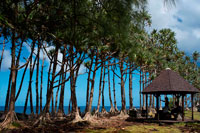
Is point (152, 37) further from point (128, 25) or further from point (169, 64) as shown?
point (128, 25)

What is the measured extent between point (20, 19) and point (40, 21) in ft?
2.97

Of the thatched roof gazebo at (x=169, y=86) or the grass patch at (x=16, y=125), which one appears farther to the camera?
the thatched roof gazebo at (x=169, y=86)

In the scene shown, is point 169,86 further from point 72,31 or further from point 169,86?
point 72,31

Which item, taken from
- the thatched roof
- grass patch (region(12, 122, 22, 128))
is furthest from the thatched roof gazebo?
grass patch (region(12, 122, 22, 128))

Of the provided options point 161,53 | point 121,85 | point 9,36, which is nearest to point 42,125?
point 9,36

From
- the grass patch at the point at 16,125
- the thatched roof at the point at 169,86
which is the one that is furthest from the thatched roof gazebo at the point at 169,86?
the grass patch at the point at 16,125

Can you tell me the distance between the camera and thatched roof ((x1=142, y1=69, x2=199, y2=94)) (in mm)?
12906

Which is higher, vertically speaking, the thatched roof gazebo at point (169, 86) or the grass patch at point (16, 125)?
the thatched roof gazebo at point (169, 86)

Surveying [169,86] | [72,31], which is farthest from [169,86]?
[72,31]

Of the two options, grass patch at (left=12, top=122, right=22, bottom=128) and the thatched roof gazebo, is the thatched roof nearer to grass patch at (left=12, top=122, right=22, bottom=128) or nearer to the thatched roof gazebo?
the thatched roof gazebo

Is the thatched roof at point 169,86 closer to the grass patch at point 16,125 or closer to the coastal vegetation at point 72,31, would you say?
the coastal vegetation at point 72,31

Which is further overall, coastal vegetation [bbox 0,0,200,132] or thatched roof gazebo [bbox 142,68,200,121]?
thatched roof gazebo [bbox 142,68,200,121]

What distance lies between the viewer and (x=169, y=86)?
13039 mm

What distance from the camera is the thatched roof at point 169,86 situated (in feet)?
42.3
